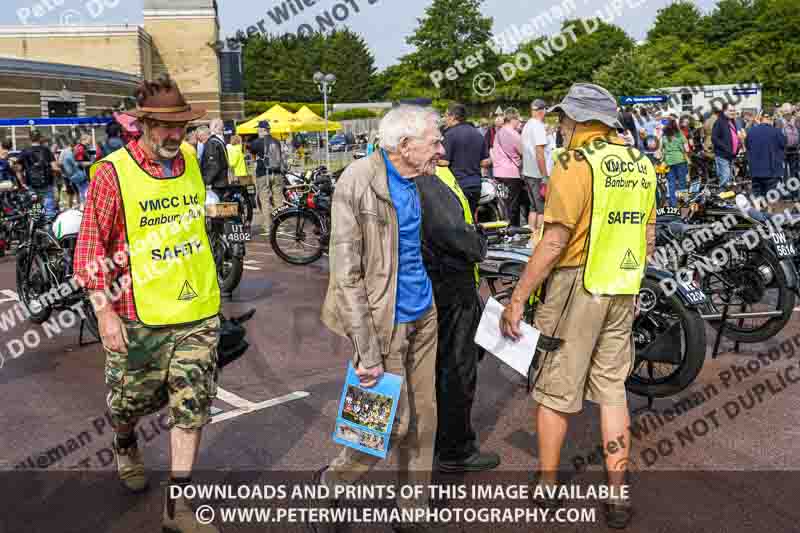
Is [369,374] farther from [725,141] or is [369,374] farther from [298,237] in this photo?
[725,141]

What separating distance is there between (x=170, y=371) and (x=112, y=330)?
0.31m

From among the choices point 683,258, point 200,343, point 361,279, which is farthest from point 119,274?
point 683,258

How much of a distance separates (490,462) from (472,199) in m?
6.46

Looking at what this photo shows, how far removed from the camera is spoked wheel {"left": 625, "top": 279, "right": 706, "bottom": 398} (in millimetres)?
4570

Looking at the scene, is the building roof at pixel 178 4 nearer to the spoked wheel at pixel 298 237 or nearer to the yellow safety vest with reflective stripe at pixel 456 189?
the spoked wheel at pixel 298 237

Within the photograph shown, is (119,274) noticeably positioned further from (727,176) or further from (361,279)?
(727,176)

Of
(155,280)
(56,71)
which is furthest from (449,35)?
(155,280)

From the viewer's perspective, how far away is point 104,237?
3.30 m

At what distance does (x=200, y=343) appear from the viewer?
343 cm

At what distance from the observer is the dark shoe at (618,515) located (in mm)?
3385

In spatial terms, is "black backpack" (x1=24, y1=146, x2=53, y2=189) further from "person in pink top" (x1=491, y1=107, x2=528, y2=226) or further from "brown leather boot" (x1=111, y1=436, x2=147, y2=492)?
"brown leather boot" (x1=111, y1=436, x2=147, y2=492)

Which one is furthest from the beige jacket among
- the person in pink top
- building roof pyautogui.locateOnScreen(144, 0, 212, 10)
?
building roof pyautogui.locateOnScreen(144, 0, 212, 10)

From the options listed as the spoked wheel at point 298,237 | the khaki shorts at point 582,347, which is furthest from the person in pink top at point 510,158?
the khaki shorts at point 582,347

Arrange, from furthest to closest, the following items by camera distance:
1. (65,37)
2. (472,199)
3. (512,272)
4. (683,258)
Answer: (65,37) < (472,199) < (683,258) < (512,272)
